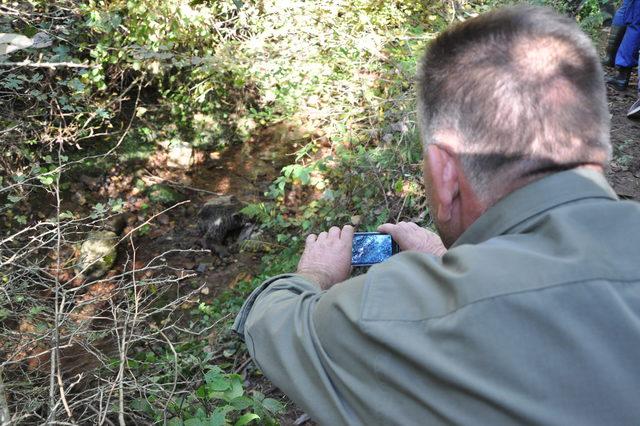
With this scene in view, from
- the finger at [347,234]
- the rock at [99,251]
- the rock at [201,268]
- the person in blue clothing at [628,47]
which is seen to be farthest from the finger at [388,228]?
the person in blue clothing at [628,47]

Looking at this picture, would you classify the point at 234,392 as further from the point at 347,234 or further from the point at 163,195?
the point at 163,195

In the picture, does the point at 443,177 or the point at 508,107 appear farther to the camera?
the point at 443,177

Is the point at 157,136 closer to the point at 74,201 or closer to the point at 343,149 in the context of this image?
the point at 74,201

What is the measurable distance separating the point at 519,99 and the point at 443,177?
0.29m

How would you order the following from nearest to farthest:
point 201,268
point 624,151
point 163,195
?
point 624,151 → point 201,268 → point 163,195

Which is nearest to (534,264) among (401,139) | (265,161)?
(401,139)

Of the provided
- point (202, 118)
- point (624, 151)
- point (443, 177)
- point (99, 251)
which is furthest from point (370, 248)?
point (202, 118)

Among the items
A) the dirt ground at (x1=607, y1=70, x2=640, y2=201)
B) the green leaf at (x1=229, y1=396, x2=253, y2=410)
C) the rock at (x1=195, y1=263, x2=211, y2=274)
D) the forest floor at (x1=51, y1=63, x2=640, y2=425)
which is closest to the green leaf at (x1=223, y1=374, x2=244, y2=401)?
the green leaf at (x1=229, y1=396, x2=253, y2=410)

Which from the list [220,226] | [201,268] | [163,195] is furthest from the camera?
[163,195]

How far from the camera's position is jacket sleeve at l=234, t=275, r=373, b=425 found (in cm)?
121

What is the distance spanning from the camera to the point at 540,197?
1.23m

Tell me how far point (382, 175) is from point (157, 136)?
3429 millimetres

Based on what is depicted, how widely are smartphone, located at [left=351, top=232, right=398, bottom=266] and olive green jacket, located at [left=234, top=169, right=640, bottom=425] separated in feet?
2.65

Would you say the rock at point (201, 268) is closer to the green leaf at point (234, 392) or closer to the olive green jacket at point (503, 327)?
the green leaf at point (234, 392)
